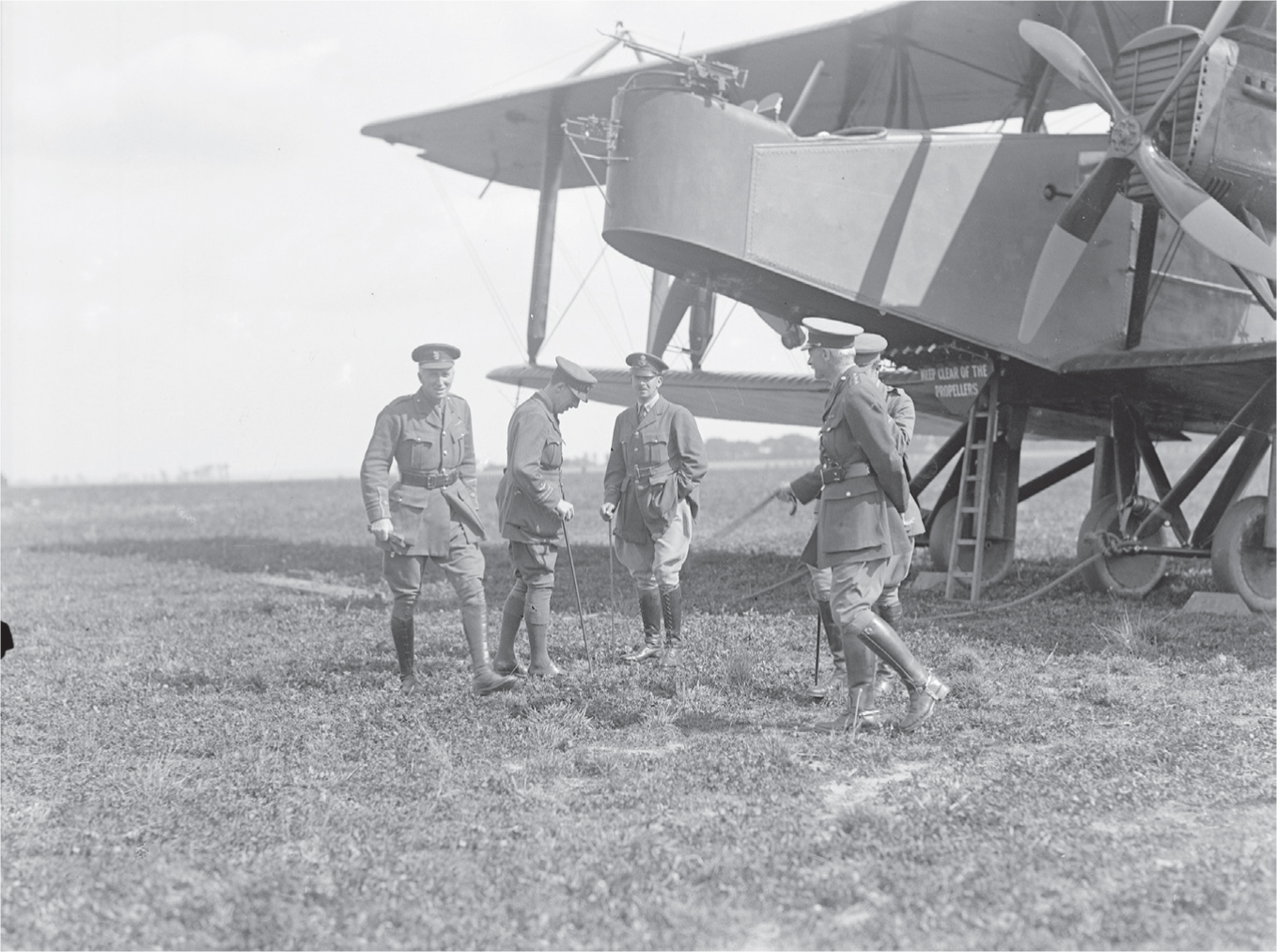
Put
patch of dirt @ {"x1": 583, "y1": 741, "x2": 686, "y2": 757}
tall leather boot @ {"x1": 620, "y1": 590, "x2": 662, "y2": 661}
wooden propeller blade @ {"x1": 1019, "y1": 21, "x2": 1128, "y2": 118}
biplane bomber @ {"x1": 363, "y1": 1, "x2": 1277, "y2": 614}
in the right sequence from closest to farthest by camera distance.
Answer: patch of dirt @ {"x1": 583, "y1": 741, "x2": 686, "y2": 757}
tall leather boot @ {"x1": 620, "y1": 590, "x2": 662, "y2": 661}
biplane bomber @ {"x1": 363, "y1": 1, "x2": 1277, "y2": 614}
wooden propeller blade @ {"x1": 1019, "y1": 21, "x2": 1128, "y2": 118}

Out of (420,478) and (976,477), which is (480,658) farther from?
(976,477)

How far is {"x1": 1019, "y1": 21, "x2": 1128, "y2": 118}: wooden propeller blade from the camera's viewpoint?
9.54m

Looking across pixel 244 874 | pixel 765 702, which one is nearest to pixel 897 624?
pixel 765 702

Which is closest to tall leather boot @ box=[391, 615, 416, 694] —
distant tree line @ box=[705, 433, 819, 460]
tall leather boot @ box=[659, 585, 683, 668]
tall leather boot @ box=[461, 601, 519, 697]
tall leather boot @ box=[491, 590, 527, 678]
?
tall leather boot @ box=[461, 601, 519, 697]

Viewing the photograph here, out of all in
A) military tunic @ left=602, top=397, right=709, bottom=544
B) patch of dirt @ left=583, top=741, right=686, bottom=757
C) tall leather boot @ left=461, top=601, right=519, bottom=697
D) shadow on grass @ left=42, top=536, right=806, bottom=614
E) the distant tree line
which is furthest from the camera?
the distant tree line

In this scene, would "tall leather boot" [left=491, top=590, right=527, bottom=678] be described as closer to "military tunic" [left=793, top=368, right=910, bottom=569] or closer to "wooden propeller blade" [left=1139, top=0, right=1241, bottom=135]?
"military tunic" [left=793, top=368, right=910, bottom=569]

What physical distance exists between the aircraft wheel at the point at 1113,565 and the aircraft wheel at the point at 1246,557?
1177 millimetres

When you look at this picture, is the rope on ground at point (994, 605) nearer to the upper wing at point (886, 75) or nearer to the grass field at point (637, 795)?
the grass field at point (637, 795)

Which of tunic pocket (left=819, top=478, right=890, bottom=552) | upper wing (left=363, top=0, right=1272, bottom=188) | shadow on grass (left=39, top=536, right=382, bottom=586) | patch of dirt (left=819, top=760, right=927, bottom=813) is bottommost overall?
shadow on grass (left=39, top=536, right=382, bottom=586)

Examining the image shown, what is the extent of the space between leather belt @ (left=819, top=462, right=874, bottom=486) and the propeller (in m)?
5.03

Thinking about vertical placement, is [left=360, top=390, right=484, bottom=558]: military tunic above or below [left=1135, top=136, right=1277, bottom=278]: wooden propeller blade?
below

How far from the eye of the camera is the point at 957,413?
12.5 meters

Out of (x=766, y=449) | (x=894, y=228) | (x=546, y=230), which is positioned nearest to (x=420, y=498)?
(x=894, y=228)

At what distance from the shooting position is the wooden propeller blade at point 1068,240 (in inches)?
393
